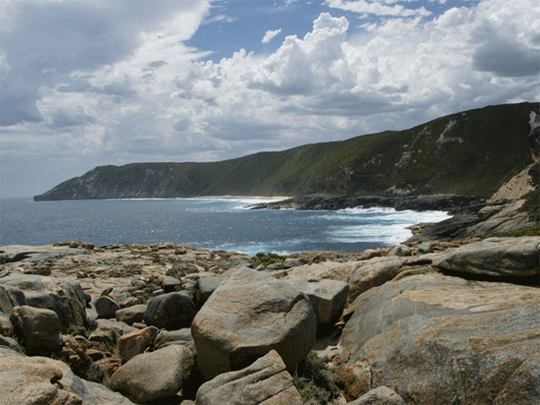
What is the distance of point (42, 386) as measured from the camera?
543 cm

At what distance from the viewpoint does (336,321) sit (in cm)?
1088

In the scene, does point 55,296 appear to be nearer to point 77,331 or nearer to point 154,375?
point 77,331

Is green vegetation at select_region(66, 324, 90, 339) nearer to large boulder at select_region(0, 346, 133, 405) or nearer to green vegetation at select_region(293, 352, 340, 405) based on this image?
large boulder at select_region(0, 346, 133, 405)

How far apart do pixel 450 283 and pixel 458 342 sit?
3097 mm

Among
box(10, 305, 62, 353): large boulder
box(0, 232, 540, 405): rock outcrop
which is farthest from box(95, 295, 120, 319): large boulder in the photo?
box(10, 305, 62, 353): large boulder

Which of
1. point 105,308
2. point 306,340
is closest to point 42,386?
point 306,340

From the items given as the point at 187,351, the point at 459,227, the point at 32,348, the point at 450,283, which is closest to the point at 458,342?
the point at 450,283

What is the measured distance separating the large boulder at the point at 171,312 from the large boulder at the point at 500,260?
714 cm

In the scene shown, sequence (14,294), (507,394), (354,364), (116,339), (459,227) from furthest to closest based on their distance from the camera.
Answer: (459,227) → (116,339) → (14,294) → (354,364) → (507,394)

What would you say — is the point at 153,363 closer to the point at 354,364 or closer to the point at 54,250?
the point at 354,364

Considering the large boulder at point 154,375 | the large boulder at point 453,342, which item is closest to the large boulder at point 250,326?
the large boulder at point 154,375

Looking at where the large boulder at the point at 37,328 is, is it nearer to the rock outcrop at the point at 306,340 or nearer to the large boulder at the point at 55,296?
the rock outcrop at the point at 306,340

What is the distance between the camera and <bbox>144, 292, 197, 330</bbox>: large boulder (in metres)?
11.3

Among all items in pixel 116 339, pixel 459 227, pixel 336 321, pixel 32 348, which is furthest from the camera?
pixel 459 227
